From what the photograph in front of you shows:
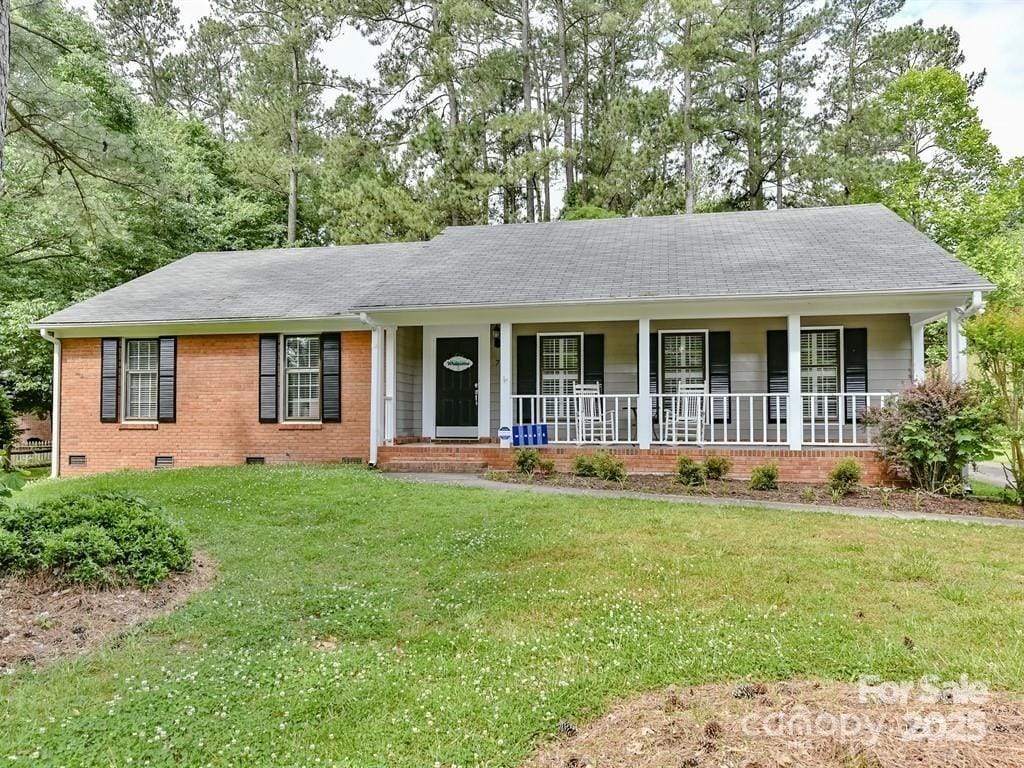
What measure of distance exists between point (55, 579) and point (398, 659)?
2706 millimetres

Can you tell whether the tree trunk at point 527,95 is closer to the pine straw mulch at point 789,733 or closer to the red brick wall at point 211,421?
the red brick wall at point 211,421

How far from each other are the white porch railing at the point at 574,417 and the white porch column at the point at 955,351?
4.73 meters

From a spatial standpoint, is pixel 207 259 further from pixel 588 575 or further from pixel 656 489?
pixel 588 575

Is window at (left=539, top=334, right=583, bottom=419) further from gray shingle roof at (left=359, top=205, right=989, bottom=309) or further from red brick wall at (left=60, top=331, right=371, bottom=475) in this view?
red brick wall at (left=60, top=331, right=371, bottom=475)

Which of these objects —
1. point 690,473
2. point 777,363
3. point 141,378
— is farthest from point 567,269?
point 141,378

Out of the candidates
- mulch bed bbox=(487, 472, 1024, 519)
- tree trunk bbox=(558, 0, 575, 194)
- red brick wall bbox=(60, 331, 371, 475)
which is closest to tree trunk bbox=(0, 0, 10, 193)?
mulch bed bbox=(487, 472, 1024, 519)

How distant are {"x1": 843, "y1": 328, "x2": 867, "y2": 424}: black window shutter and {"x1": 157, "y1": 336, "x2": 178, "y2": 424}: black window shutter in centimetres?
1254

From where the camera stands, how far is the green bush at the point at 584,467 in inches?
390

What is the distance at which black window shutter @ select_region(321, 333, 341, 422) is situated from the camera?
12336 mm

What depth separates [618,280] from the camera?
11.1m

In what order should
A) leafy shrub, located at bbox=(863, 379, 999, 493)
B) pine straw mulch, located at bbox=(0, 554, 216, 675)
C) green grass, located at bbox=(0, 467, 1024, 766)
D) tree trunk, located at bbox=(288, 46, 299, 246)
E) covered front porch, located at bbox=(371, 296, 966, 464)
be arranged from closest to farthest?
1. green grass, located at bbox=(0, 467, 1024, 766)
2. pine straw mulch, located at bbox=(0, 554, 216, 675)
3. leafy shrub, located at bbox=(863, 379, 999, 493)
4. covered front porch, located at bbox=(371, 296, 966, 464)
5. tree trunk, located at bbox=(288, 46, 299, 246)

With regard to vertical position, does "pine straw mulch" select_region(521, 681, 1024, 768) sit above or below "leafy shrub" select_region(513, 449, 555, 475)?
below

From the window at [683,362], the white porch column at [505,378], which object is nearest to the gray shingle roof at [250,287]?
the white porch column at [505,378]

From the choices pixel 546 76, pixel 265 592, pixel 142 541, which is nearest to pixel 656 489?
pixel 265 592
